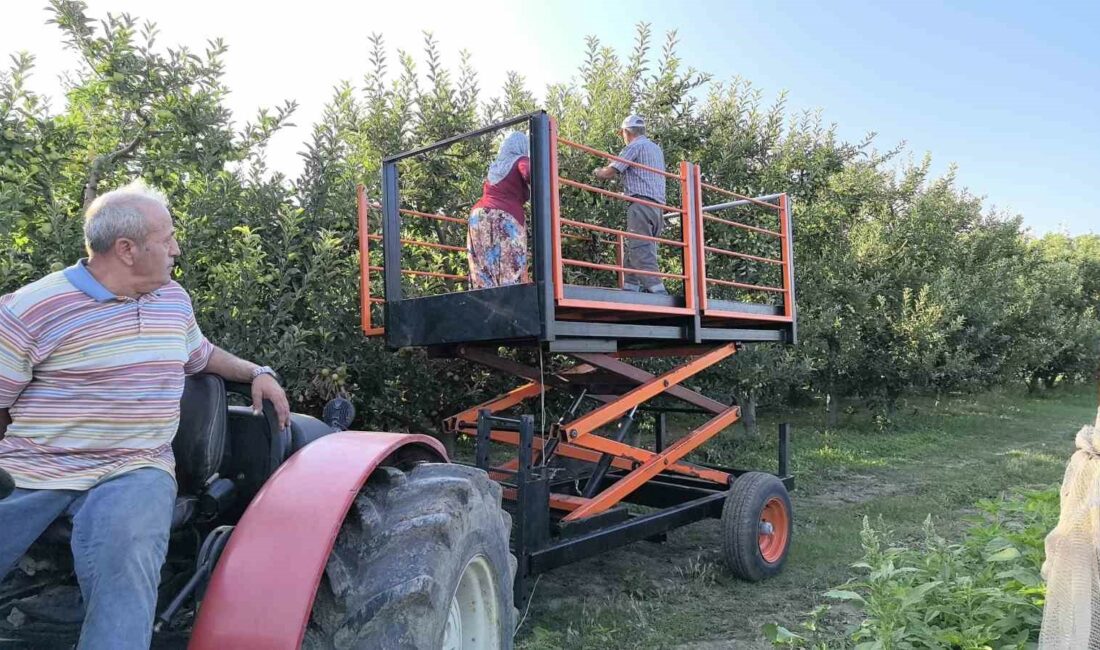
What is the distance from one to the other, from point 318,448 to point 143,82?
4.35 m

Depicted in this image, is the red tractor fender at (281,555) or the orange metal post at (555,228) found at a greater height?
the orange metal post at (555,228)

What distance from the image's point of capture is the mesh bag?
206 cm

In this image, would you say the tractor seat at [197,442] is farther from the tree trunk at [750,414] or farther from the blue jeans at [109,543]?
the tree trunk at [750,414]

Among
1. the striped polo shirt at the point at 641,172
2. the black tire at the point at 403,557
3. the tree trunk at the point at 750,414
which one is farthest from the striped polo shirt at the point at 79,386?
the tree trunk at the point at 750,414

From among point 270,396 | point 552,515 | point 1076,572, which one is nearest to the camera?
point 1076,572

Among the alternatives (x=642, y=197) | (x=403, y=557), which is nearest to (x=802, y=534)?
(x=642, y=197)

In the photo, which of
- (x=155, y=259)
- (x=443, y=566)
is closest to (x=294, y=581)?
(x=443, y=566)

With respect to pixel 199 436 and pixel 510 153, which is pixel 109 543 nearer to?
pixel 199 436

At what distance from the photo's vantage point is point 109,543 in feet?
5.56

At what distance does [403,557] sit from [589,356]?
99.5 inches

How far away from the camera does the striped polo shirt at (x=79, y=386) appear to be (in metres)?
1.85

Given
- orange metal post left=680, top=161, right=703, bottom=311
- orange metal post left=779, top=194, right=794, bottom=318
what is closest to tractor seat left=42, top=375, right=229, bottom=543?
orange metal post left=680, top=161, right=703, bottom=311

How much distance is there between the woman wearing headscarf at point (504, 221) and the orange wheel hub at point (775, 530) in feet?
7.46

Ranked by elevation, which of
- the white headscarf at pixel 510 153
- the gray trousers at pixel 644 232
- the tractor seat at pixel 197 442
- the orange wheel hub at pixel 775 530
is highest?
the white headscarf at pixel 510 153
